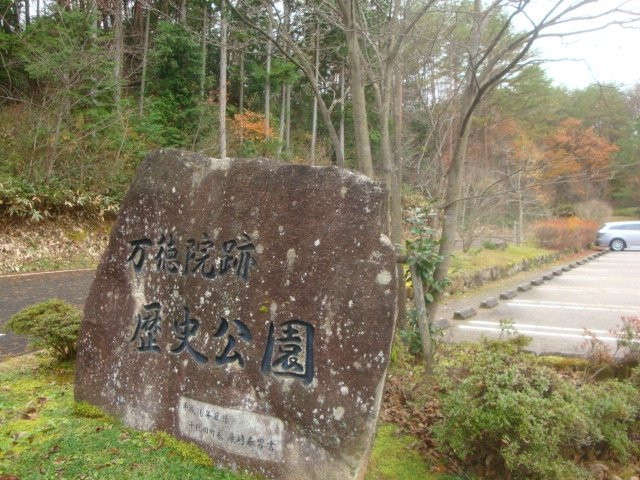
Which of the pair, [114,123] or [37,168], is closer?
[37,168]

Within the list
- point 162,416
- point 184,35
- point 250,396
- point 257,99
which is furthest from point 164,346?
point 257,99

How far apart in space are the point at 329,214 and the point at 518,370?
57.8 inches

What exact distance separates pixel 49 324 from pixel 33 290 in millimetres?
4675

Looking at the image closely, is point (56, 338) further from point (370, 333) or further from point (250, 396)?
point (370, 333)

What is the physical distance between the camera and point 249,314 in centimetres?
290

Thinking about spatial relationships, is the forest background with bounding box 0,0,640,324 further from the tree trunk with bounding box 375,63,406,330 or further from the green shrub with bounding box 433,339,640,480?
the green shrub with bounding box 433,339,640,480

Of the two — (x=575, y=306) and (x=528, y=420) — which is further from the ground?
(x=528, y=420)

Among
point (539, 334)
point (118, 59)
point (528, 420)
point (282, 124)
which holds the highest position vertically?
point (118, 59)

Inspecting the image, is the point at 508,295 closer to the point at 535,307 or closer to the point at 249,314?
the point at 535,307

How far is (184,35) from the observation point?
1522cm

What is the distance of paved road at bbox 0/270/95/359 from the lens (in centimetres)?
547

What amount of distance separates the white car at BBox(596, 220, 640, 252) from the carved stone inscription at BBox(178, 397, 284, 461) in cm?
2401

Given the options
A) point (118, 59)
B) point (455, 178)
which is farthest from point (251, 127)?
point (455, 178)

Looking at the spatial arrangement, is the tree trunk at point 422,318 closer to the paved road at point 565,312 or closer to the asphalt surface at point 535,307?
the paved road at point 565,312
